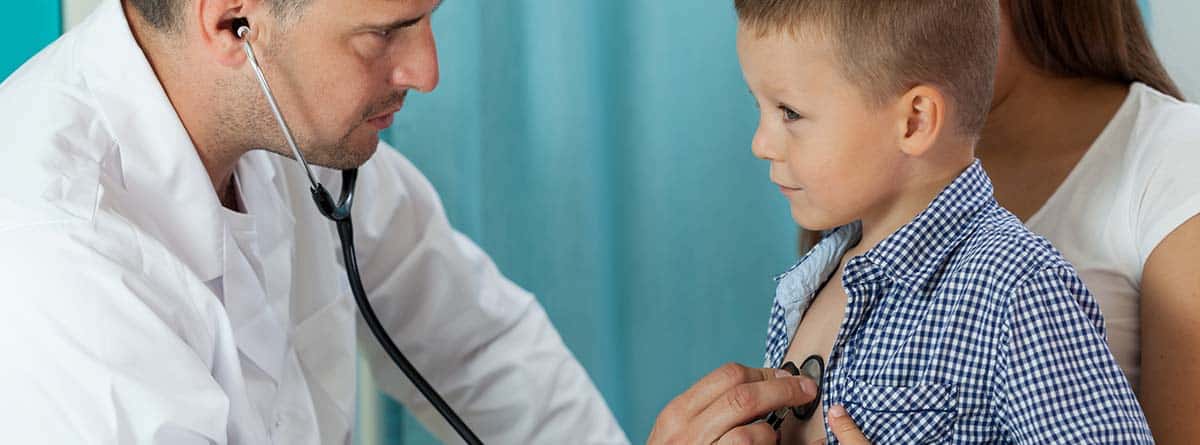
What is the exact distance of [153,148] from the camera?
110 centimetres

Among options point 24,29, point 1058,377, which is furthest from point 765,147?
point 24,29

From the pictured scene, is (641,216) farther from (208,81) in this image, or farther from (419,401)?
(208,81)

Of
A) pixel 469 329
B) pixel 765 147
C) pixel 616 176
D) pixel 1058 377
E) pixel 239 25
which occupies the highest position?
pixel 239 25

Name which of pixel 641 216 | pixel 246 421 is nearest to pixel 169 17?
pixel 246 421

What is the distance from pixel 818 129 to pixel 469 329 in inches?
28.1

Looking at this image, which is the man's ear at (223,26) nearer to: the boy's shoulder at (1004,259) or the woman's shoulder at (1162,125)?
the boy's shoulder at (1004,259)

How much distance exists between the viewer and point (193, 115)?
1.16m

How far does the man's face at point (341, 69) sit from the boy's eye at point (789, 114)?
0.38 m

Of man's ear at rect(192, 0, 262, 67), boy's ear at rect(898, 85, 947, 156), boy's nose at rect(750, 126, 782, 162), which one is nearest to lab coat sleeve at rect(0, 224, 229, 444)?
man's ear at rect(192, 0, 262, 67)

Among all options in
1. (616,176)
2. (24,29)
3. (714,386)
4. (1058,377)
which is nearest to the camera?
(1058,377)

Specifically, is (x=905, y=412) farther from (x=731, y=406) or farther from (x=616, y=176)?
(x=616, y=176)

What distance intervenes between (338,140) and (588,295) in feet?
1.91

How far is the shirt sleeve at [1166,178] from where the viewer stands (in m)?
0.99

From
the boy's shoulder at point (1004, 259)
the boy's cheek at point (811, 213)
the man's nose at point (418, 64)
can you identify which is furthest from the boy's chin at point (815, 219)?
the man's nose at point (418, 64)
